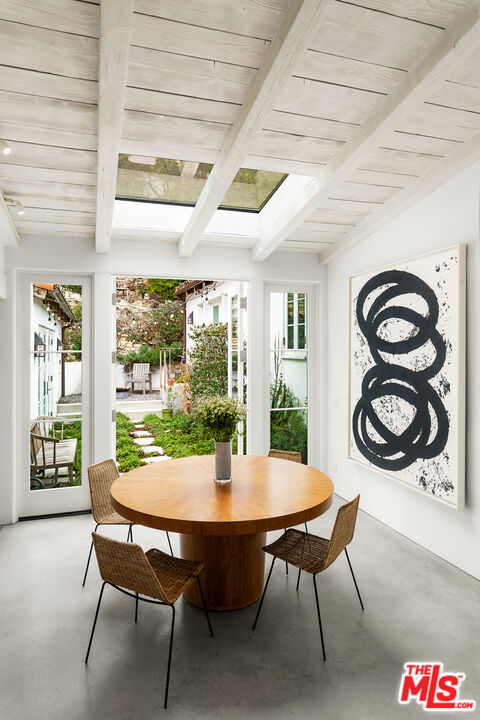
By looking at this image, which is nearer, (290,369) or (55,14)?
(55,14)

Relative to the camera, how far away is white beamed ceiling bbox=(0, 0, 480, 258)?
1710 millimetres

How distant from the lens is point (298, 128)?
2482mm

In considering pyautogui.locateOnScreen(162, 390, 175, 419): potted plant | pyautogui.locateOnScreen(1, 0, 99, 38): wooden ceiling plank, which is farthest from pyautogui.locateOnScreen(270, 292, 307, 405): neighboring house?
pyautogui.locateOnScreen(162, 390, 175, 419): potted plant

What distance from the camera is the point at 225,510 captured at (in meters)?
2.15

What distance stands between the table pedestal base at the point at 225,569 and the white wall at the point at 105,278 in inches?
75.1

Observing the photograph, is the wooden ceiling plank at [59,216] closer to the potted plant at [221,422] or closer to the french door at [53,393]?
the french door at [53,393]

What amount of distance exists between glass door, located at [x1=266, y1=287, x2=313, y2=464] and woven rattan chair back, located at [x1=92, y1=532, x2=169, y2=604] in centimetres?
284

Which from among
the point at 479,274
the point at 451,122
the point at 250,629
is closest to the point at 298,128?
the point at 451,122

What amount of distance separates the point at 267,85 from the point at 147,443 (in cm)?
593

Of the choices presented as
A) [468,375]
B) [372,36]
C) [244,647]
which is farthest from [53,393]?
[372,36]

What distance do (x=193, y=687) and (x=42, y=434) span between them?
273 centimetres

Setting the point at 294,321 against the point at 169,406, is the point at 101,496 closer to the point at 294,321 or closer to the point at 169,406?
the point at 294,321

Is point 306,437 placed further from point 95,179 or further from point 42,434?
point 95,179

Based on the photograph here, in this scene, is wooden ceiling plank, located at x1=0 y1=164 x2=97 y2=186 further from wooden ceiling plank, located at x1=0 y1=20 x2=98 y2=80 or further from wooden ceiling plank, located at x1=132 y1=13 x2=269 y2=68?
wooden ceiling plank, located at x1=132 y1=13 x2=269 y2=68
